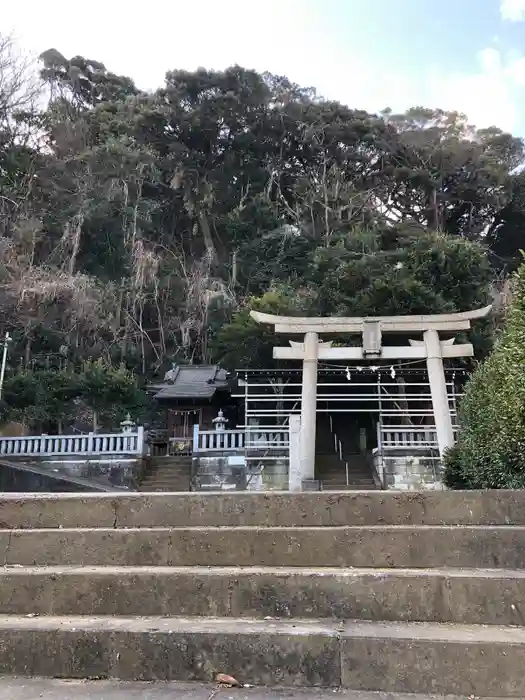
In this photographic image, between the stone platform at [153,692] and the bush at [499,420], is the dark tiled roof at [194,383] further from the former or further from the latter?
the stone platform at [153,692]

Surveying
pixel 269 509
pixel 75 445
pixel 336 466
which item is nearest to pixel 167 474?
pixel 75 445

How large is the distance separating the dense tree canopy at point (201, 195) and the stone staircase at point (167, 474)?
7644 mm

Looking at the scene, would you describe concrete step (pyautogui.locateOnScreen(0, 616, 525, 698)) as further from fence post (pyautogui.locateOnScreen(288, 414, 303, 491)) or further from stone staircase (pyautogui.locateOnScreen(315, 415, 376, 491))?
stone staircase (pyautogui.locateOnScreen(315, 415, 376, 491))

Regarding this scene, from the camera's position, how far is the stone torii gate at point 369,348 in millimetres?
13828

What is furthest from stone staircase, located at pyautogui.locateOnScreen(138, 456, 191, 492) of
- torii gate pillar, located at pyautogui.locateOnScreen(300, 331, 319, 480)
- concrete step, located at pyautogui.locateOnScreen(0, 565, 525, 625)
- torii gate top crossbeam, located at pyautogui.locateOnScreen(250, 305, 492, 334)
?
concrete step, located at pyautogui.locateOnScreen(0, 565, 525, 625)

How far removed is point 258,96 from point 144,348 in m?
17.6

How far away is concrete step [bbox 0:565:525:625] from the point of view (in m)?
2.93

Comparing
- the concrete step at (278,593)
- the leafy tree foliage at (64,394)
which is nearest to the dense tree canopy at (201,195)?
the leafy tree foliage at (64,394)

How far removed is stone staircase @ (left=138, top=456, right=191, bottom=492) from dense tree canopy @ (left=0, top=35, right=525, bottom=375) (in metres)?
7.64

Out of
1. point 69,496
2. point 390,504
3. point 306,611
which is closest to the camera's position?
point 306,611

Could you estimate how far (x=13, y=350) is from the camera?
73.1ft

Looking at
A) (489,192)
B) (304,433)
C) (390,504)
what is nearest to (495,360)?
(390,504)

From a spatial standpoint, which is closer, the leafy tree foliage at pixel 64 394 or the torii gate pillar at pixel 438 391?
the torii gate pillar at pixel 438 391

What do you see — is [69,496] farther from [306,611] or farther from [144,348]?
[144,348]
